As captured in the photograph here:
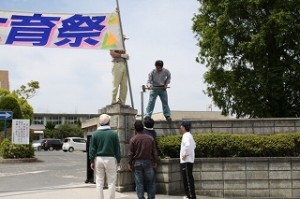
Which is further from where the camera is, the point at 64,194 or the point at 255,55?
the point at 255,55

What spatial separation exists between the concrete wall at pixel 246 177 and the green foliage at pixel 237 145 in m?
0.28

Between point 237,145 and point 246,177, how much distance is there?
32.3 inches

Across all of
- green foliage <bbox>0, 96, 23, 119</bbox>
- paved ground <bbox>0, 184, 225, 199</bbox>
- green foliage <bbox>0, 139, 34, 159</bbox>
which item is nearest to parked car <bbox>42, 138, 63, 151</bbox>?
green foliage <bbox>0, 96, 23, 119</bbox>

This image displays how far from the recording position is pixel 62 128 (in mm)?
77312

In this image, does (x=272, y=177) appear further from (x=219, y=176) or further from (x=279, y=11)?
(x=279, y=11)

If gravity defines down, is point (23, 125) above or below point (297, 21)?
below

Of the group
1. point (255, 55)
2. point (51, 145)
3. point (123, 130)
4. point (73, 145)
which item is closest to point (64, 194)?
point (123, 130)

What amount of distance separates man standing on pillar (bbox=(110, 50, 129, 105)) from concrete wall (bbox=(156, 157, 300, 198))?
2.13 metres

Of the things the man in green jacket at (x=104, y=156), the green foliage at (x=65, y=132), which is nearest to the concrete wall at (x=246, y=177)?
the man in green jacket at (x=104, y=156)

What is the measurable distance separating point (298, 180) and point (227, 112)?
42.6 feet

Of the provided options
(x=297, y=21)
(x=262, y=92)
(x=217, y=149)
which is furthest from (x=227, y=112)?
(x=217, y=149)

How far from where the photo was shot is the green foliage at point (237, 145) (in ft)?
Result: 35.6

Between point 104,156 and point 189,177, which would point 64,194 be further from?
point 189,177

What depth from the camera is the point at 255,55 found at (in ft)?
71.5
